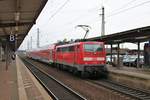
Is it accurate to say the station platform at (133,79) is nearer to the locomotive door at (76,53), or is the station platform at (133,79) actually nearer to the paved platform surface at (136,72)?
the paved platform surface at (136,72)

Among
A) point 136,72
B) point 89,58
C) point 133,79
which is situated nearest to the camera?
point 133,79

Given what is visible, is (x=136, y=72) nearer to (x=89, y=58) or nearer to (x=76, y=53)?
(x=89, y=58)

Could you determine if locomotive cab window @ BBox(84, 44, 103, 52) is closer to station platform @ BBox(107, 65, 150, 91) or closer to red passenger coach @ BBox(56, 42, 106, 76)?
red passenger coach @ BBox(56, 42, 106, 76)

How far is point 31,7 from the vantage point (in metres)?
19.2

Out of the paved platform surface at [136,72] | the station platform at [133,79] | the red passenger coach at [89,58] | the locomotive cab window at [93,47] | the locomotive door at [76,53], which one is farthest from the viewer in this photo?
the locomotive door at [76,53]

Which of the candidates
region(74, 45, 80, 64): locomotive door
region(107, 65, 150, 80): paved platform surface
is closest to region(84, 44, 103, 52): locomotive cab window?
region(74, 45, 80, 64): locomotive door

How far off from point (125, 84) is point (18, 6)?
880 centimetres

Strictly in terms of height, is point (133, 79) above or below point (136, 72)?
below

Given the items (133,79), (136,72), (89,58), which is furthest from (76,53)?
(133,79)

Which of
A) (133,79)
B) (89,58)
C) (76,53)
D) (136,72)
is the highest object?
(76,53)

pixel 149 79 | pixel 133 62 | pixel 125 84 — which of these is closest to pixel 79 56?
pixel 125 84

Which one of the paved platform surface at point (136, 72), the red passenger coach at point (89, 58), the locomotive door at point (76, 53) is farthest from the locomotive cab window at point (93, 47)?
the paved platform surface at point (136, 72)

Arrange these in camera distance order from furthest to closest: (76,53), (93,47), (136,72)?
(76,53) → (93,47) → (136,72)

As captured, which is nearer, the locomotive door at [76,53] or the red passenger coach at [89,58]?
the red passenger coach at [89,58]
